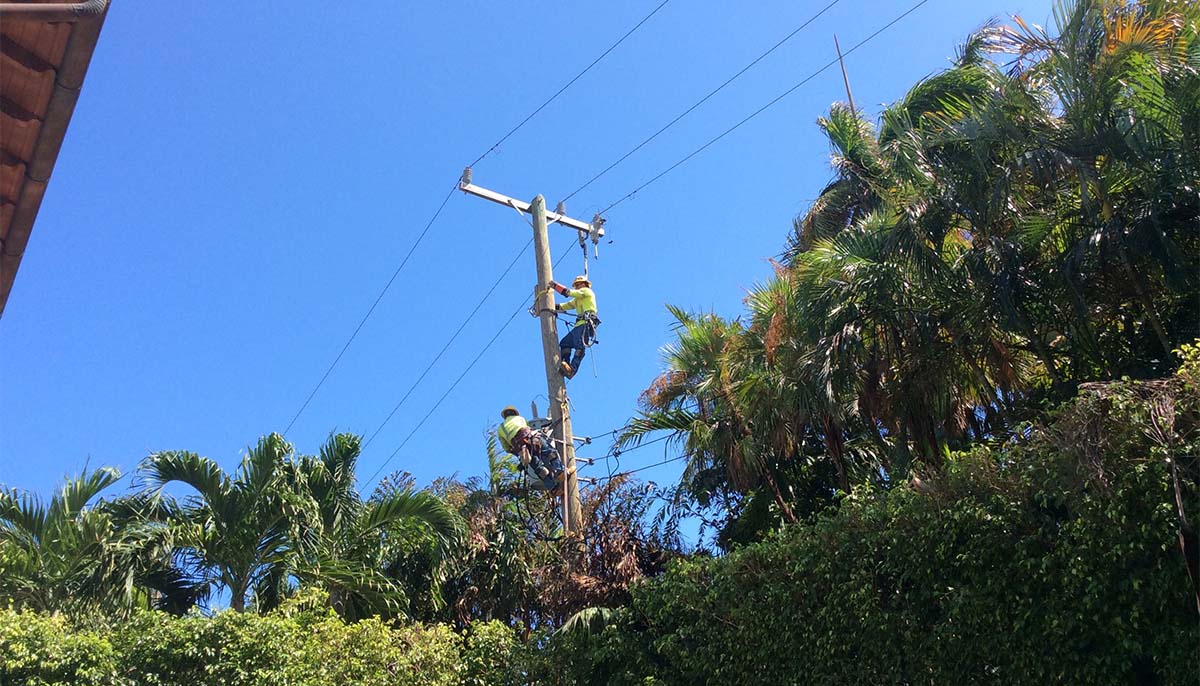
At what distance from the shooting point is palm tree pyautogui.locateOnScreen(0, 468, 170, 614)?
12047mm

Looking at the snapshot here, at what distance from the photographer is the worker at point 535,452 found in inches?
500

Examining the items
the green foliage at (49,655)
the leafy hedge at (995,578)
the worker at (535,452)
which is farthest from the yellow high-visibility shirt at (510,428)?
the green foliage at (49,655)

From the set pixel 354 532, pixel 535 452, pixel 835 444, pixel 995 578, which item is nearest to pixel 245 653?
pixel 354 532

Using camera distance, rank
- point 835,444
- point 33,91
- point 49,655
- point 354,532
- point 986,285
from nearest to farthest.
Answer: point 33,91
point 986,285
point 49,655
point 835,444
point 354,532

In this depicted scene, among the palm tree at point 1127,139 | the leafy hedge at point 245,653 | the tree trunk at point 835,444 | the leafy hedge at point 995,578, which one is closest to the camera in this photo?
the leafy hedge at point 995,578

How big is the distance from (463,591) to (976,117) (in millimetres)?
9831

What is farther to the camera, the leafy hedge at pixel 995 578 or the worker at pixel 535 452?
the worker at pixel 535 452

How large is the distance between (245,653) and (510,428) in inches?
156

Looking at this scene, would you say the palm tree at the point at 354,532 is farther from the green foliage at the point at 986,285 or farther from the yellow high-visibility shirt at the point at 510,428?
the green foliage at the point at 986,285

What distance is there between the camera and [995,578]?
24.6 feet

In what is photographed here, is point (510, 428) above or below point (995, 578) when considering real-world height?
A: above

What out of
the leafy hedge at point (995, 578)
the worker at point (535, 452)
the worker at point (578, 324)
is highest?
the worker at point (578, 324)

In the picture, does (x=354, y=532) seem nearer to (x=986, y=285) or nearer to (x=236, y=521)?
(x=236, y=521)

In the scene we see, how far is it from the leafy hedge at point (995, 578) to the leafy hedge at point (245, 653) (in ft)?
10.1
